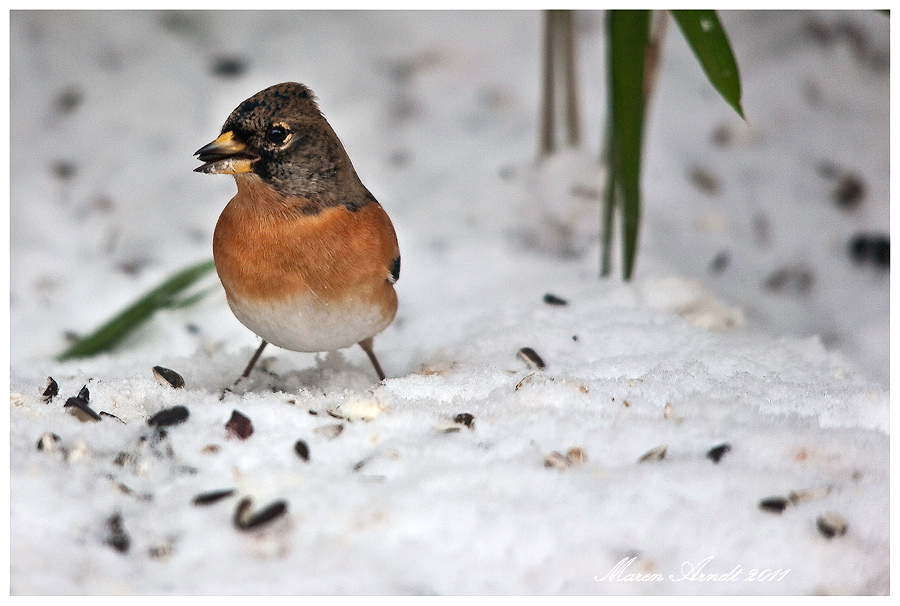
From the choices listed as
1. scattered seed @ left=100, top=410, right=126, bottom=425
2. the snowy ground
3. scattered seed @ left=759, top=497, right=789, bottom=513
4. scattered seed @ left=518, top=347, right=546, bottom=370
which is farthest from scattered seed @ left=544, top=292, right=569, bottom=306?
scattered seed @ left=100, top=410, right=126, bottom=425

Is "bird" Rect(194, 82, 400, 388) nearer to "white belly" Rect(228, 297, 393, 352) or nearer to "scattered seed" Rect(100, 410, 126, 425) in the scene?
"white belly" Rect(228, 297, 393, 352)

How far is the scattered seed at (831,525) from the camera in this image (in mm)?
1352

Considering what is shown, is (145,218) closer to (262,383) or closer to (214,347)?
(214,347)

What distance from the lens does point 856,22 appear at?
3.44 meters

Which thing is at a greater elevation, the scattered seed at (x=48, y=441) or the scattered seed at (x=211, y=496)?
the scattered seed at (x=48, y=441)

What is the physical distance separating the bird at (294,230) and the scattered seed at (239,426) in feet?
0.89

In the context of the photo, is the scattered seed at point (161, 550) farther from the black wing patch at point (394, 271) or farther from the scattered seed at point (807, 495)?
the scattered seed at point (807, 495)

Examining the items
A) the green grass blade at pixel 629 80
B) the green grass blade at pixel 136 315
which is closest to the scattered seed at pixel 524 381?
the green grass blade at pixel 629 80

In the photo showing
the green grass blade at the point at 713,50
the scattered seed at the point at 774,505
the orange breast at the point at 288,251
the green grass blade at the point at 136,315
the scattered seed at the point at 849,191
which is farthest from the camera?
the scattered seed at the point at 849,191

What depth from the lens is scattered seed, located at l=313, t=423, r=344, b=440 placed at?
1.52m

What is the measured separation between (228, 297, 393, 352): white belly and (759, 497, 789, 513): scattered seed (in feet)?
2.84

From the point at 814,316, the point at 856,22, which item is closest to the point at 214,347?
the point at 814,316

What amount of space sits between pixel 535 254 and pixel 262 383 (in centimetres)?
125

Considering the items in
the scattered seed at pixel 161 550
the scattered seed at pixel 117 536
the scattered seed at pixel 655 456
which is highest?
the scattered seed at pixel 655 456
